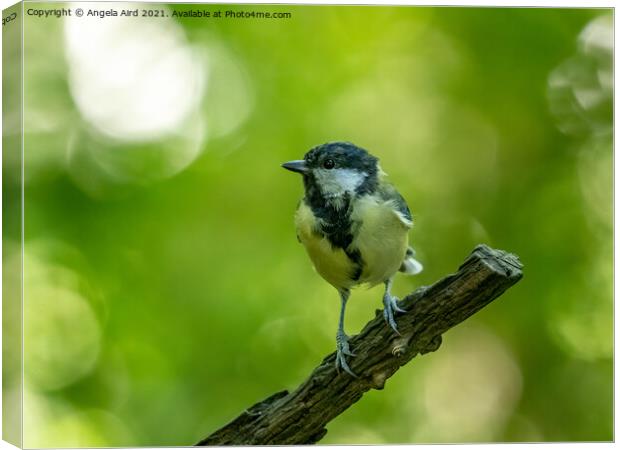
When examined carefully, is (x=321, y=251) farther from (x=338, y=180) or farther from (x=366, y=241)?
(x=338, y=180)

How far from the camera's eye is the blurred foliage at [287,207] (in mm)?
4559

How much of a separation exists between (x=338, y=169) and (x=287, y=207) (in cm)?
155

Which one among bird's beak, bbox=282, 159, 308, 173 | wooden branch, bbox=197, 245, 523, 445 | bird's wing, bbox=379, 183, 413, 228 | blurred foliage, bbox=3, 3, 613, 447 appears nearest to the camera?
wooden branch, bbox=197, 245, 523, 445

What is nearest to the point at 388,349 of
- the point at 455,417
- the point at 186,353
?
the point at 455,417

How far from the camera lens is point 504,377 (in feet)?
16.7

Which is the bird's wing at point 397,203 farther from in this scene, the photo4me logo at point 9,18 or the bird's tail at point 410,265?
the photo4me logo at point 9,18

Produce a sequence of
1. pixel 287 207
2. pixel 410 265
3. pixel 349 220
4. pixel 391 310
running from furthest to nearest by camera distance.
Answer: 1. pixel 287 207
2. pixel 410 265
3. pixel 349 220
4. pixel 391 310

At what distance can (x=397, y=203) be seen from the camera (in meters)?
4.00

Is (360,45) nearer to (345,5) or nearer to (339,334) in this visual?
(345,5)

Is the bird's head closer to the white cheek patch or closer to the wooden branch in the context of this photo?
the white cheek patch

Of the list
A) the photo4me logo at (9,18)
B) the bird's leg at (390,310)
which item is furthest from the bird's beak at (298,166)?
the photo4me logo at (9,18)

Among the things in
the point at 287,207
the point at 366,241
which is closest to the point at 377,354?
the point at 366,241

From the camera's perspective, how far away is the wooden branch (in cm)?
337

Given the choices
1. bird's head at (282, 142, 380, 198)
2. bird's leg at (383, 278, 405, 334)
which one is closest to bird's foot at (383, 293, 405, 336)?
bird's leg at (383, 278, 405, 334)
